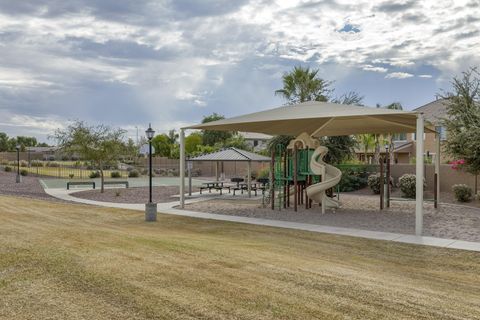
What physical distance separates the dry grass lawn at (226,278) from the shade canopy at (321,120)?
532 cm

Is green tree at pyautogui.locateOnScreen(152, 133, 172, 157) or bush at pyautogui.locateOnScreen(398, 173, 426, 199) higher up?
green tree at pyautogui.locateOnScreen(152, 133, 172, 157)

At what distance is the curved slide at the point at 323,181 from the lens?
706 inches

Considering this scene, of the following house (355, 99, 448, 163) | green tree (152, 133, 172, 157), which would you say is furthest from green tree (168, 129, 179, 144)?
house (355, 99, 448, 163)

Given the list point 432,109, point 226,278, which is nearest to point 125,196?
point 226,278

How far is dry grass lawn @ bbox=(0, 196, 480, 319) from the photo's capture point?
234 inches

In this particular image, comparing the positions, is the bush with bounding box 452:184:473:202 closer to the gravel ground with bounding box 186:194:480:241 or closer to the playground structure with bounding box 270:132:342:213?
the gravel ground with bounding box 186:194:480:241

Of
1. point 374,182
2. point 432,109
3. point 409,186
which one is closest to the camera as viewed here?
point 409,186

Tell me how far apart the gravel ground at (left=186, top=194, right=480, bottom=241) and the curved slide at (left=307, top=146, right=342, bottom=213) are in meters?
0.48

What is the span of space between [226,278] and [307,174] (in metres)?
12.0

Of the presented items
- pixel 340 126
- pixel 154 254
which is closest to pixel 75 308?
pixel 154 254

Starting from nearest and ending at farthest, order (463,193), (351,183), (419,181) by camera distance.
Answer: (419,181) → (463,193) → (351,183)

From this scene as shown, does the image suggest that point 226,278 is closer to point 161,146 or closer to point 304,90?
point 304,90

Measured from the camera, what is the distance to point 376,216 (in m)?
16.8

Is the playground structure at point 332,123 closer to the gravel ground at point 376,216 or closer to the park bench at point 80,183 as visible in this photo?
the gravel ground at point 376,216
